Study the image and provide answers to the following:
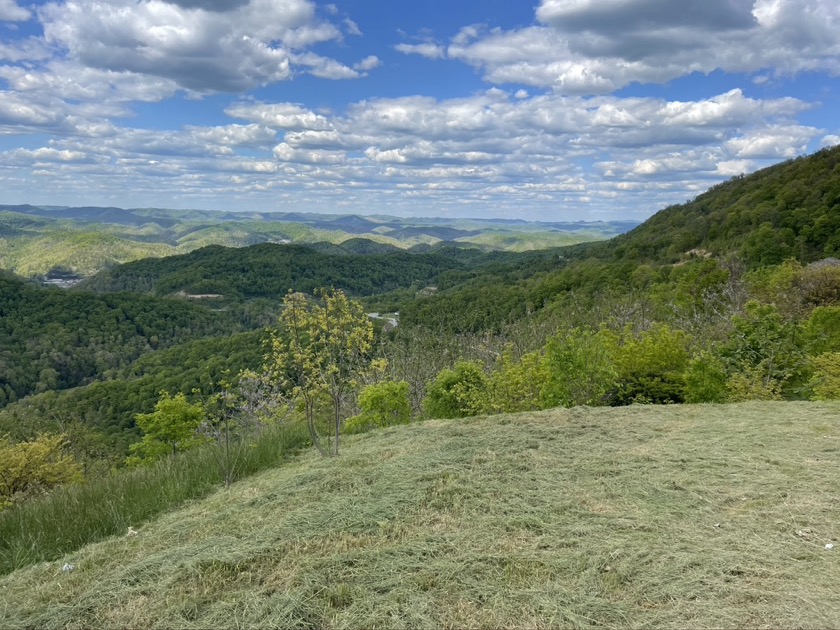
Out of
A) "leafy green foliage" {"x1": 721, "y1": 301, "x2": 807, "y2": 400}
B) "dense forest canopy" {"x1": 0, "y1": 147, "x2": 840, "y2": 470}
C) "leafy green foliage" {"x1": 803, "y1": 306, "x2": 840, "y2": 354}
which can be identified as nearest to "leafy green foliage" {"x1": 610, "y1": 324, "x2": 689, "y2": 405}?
"dense forest canopy" {"x1": 0, "y1": 147, "x2": 840, "y2": 470}

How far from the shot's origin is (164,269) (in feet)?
650

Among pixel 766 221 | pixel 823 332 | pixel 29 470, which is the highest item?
pixel 766 221

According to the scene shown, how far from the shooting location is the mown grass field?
3240mm

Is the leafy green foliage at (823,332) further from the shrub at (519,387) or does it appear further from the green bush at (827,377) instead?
the shrub at (519,387)

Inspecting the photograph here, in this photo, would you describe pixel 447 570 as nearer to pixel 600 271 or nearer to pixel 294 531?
pixel 294 531

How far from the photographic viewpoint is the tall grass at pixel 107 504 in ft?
17.5

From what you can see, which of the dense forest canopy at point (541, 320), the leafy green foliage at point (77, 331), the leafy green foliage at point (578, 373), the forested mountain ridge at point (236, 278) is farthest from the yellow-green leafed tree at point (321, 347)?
the forested mountain ridge at point (236, 278)

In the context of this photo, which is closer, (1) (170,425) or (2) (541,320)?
(1) (170,425)

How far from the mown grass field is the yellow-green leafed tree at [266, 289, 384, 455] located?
1.46 meters

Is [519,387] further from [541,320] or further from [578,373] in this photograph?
[541,320]

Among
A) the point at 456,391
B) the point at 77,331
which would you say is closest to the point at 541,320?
the point at 456,391

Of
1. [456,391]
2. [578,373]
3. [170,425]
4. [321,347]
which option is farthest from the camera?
[170,425]

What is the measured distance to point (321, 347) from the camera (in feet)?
26.2

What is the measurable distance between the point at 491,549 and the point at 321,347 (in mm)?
4692
